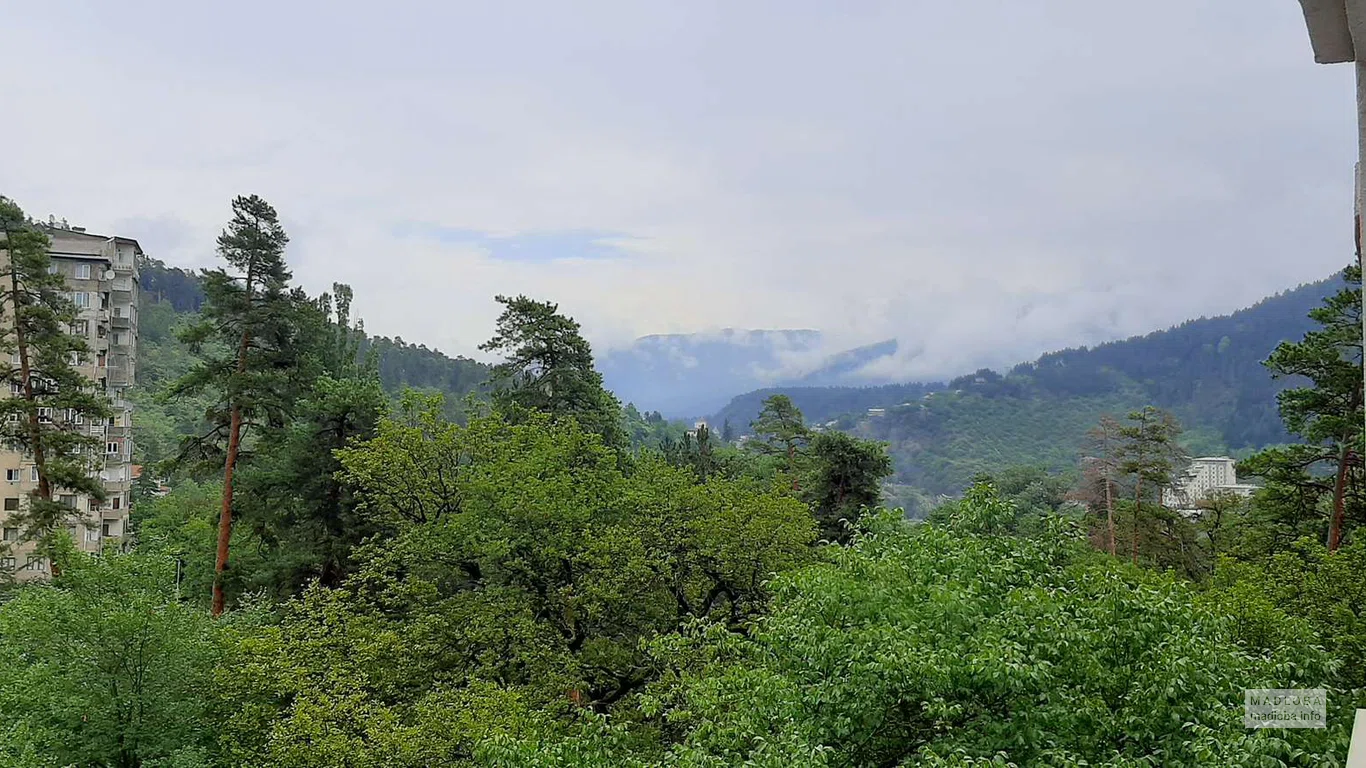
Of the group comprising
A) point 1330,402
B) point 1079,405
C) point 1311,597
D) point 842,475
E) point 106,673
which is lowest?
point 106,673

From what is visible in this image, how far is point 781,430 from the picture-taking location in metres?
58.4

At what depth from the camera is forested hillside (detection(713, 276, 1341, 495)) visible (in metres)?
143

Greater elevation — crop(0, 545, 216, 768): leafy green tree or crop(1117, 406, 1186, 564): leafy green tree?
crop(1117, 406, 1186, 564): leafy green tree

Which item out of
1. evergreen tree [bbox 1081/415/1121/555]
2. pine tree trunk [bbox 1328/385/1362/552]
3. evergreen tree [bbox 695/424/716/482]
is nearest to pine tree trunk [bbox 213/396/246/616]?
evergreen tree [bbox 695/424/716/482]

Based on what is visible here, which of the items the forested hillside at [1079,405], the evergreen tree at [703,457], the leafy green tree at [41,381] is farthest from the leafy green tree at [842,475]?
the forested hillside at [1079,405]

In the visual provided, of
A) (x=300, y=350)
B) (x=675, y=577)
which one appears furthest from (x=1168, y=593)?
(x=300, y=350)

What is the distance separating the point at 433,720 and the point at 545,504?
6.13m

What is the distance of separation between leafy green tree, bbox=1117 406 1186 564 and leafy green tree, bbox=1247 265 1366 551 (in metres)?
16.1

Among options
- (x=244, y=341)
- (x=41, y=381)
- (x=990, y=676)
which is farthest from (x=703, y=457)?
(x=990, y=676)

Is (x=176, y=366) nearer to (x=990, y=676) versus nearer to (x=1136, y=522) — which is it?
(x=1136, y=522)

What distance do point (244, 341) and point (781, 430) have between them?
3512 cm

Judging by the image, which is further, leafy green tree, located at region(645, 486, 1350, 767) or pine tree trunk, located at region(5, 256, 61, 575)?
pine tree trunk, located at region(5, 256, 61, 575)

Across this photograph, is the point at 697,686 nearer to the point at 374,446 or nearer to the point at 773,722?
the point at 773,722

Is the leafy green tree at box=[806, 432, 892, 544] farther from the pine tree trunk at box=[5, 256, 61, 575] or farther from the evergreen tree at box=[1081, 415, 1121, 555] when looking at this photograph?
the pine tree trunk at box=[5, 256, 61, 575]
